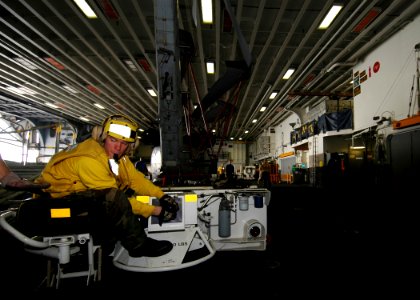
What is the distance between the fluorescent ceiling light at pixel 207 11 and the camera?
5.11 metres

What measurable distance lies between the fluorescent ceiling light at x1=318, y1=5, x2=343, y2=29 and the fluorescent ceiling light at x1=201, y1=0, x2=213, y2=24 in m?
2.95

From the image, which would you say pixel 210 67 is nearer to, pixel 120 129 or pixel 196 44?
pixel 196 44

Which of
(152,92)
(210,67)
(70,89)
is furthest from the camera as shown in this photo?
(152,92)

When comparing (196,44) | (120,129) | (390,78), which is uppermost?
(196,44)

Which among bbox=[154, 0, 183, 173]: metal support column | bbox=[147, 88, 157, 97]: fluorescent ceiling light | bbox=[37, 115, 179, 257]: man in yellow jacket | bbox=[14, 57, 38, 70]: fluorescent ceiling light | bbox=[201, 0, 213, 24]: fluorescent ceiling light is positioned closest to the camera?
bbox=[37, 115, 179, 257]: man in yellow jacket

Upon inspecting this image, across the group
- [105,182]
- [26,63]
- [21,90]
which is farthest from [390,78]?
[21,90]

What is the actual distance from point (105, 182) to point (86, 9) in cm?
563

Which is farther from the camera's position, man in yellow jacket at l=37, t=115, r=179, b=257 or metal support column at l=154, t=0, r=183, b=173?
metal support column at l=154, t=0, r=183, b=173

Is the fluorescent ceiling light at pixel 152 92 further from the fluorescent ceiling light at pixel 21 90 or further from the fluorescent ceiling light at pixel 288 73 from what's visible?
the fluorescent ceiling light at pixel 288 73

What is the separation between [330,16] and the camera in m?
5.68

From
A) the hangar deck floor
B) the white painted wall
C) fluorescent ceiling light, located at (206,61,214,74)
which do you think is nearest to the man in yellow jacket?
the hangar deck floor

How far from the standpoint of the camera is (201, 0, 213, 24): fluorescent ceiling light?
511 cm

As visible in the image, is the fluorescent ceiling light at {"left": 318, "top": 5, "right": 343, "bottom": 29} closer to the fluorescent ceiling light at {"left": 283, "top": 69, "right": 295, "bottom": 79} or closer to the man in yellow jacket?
the fluorescent ceiling light at {"left": 283, "top": 69, "right": 295, "bottom": 79}

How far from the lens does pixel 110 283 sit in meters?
2.58
